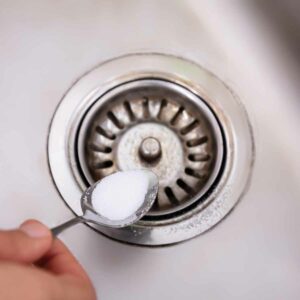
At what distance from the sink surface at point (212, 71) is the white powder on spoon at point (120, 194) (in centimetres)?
4

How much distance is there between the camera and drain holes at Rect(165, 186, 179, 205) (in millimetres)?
588

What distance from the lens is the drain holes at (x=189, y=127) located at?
2.02 ft

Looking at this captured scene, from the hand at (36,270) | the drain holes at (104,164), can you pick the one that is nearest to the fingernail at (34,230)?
the hand at (36,270)

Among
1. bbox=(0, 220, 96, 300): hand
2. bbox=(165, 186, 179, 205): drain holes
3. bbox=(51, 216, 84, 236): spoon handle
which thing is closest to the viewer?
bbox=(0, 220, 96, 300): hand

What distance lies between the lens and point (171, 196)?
0.60 metres

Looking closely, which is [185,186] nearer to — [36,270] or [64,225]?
[64,225]

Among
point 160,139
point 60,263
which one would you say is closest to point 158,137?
point 160,139

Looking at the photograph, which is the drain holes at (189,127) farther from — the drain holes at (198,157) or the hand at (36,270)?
the hand at (36,270)

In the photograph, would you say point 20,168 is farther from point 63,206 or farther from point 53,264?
point 53,264

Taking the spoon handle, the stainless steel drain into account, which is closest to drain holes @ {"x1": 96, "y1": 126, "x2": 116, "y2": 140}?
the stainless steel drain

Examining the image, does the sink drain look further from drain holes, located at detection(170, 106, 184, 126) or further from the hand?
the hand

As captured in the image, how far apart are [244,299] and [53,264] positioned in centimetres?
22

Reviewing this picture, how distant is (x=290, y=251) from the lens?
553mm

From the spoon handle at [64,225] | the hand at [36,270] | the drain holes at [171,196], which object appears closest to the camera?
the hand at [36,270]
